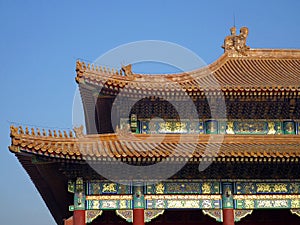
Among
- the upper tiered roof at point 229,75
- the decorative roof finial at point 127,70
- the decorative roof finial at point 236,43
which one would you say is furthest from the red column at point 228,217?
the decorative roof finial at point 236,43

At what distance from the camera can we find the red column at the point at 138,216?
17.2 meters

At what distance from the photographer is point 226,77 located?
70.7ft

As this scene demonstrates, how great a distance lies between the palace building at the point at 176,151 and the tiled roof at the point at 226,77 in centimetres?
5

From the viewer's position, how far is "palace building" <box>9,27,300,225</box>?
16.7 metres

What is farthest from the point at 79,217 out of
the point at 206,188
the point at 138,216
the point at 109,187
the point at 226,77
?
the point at 226,77

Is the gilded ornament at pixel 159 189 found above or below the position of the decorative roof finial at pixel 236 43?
below

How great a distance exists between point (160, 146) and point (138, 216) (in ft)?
7.33

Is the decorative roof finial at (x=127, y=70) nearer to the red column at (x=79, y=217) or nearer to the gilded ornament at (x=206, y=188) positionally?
the gilded ornament at (x=206, y=188)

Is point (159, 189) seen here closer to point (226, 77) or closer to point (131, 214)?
point (131, 214)

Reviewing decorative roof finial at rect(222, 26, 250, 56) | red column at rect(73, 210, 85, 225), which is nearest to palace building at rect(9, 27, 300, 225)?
red column at rect(73, 210, 85, 225)

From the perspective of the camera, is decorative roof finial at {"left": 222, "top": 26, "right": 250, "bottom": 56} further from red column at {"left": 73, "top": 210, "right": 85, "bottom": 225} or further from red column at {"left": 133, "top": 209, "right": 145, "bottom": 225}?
red column at {"left": 73, "top": 210, "right": 85, "bottom": 225}

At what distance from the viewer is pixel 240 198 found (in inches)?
698

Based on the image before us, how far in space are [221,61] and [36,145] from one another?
980 cm

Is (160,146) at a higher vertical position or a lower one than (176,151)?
higher
